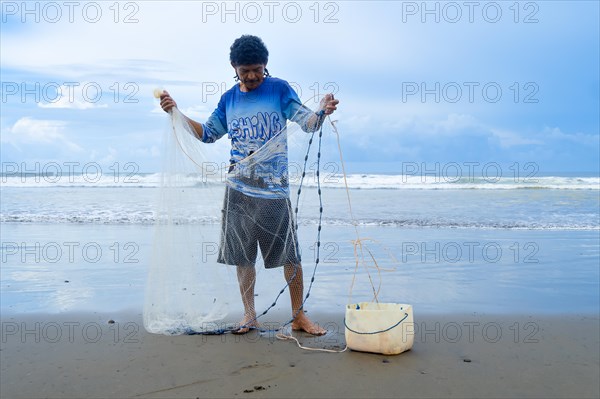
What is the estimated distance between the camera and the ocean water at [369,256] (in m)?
4.59

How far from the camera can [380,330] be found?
3330mm

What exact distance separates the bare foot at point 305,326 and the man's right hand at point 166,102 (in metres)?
1.63

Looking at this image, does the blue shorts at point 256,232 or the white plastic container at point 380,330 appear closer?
the white plastic container at point 380,330

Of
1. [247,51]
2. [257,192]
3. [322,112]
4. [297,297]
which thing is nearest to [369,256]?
[297,297]

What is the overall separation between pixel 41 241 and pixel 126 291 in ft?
11.5

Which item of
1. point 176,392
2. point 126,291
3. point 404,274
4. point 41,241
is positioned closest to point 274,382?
point 176,392

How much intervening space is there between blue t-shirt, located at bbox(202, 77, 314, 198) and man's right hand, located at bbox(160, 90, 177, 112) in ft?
1.36

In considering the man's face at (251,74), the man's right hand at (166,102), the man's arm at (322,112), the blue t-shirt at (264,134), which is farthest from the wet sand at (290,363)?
the man's face at (251,74)

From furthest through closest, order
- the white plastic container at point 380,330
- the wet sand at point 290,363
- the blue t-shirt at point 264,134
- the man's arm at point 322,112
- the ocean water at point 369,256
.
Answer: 1. the ocean water at point 369,256
2. the blue t-shirt at point 264,134
3. the man's arm at point 322,112
4. the white plastic container at point 380,330
5. the wet sand at point 290,363

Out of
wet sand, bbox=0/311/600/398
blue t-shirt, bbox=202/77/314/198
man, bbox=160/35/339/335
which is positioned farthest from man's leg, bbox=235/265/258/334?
blue t-shirt, bbox=202/77/314/198

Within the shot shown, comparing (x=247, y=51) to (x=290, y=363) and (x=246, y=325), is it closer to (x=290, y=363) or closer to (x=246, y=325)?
(x=246, y=325)

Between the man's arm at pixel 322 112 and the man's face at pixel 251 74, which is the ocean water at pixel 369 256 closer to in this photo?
the man's arm at pixel 322 112

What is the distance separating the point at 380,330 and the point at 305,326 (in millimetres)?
672

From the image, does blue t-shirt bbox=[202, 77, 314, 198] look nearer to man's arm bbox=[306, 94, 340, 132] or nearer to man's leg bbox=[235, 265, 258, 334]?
man's arm bbox=[306, 94, 340, 132]
